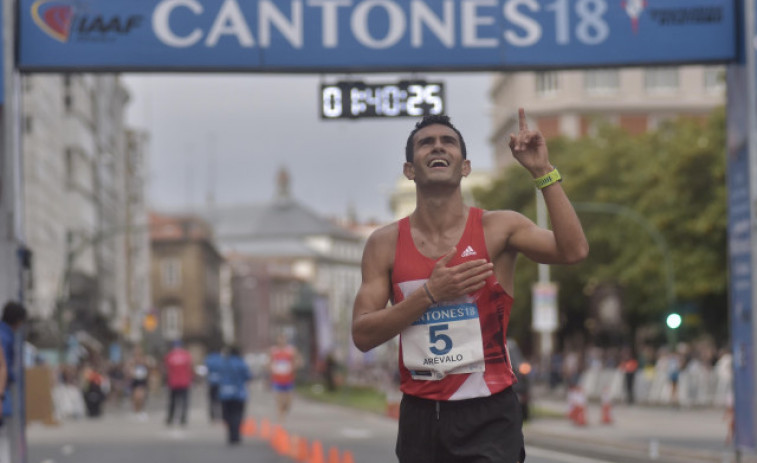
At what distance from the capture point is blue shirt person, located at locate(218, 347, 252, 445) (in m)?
24.8

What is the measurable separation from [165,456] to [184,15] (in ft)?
25.0

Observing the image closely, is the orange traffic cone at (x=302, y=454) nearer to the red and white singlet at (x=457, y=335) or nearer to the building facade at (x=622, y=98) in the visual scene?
the red and white singlet at (x=457, y=335)

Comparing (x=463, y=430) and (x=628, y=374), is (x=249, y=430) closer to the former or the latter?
(x=628, y=374)

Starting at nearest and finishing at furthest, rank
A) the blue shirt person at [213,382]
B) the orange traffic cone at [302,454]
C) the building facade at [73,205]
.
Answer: the orange traffic cone at [302,454] < the blue shirt person at [213,382] < the building facade at [73,205]

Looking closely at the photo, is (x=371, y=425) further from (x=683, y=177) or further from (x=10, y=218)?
(x=683, y=177)

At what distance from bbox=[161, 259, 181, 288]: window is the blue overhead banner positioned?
138242 mm

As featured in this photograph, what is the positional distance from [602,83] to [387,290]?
98.8 m

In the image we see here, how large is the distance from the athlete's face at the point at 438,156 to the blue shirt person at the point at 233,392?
1918 centimetres

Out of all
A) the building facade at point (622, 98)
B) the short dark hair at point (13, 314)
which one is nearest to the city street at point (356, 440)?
the short dark hair at point (13, 314)

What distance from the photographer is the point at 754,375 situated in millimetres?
16281

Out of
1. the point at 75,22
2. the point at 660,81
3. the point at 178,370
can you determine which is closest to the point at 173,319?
the point at 660,81

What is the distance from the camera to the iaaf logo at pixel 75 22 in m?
15.8

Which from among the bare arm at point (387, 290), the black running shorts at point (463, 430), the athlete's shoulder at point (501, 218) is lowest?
the black running shorts at point (463, 430)

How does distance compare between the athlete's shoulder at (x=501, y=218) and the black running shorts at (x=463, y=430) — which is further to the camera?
the athlete's shoulder at (x=501, y=218)
